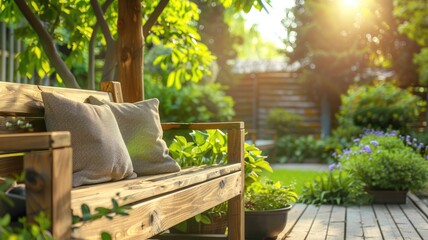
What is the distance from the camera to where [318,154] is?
14.1 meters

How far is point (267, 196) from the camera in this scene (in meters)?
4.49

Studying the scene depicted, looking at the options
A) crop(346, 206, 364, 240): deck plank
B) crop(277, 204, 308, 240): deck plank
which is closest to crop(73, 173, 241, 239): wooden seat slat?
crop(277, 204, 308, 240): deck plank

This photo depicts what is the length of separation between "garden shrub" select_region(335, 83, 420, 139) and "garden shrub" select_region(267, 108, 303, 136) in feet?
10.3

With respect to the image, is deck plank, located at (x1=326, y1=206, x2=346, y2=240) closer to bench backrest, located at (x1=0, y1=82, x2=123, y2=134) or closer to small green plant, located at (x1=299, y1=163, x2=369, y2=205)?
small green plant, located at (x1=299, y1=163, x2=369, y2=205)

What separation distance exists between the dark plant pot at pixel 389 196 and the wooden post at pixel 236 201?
2.85 metres

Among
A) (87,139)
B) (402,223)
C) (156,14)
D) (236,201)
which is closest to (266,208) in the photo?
(236,201)

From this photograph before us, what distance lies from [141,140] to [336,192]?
3520 millimetres

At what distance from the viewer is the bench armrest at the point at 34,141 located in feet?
5.85

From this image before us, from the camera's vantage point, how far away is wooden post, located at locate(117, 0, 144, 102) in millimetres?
4203

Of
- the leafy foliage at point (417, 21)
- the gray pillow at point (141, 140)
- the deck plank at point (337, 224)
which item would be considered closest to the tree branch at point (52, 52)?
the gray pillow at point (141, 140)

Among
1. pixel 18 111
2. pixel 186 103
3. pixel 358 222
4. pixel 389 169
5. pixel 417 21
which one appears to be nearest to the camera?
pixel 18 111

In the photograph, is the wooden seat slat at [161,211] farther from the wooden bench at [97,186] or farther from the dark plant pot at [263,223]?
the dark plant pot at [263,223]

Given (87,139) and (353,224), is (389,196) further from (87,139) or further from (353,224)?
(87,139)

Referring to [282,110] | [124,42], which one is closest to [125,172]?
[124,42]
